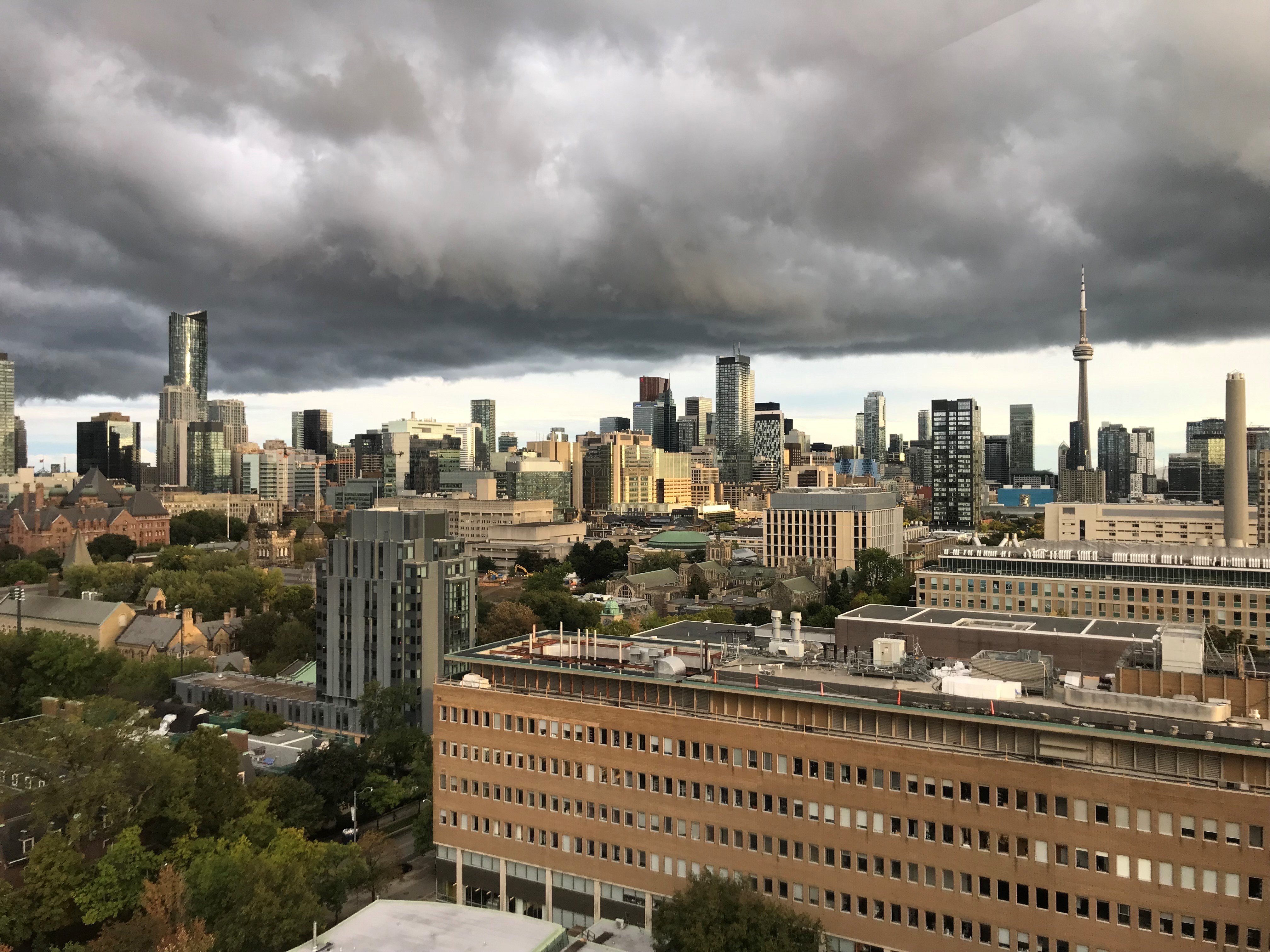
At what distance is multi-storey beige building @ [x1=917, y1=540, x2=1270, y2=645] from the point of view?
3447 inches

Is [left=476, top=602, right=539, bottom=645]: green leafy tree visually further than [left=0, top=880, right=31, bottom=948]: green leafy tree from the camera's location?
Yes

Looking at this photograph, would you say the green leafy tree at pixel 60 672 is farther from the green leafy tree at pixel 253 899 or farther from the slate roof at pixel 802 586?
the slate roof at pixel 802 586

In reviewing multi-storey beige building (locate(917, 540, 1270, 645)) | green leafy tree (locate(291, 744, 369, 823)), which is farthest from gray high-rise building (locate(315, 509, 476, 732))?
multi-storey beige building (locate(917, 540, 1270, 645))

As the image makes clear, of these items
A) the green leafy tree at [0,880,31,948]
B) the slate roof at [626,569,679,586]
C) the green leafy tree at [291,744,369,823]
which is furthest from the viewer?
the slate roof at [626,569,679,586]

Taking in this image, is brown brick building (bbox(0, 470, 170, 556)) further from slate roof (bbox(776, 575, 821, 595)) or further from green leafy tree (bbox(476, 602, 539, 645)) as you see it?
slate roof (bbox(776, 575, 821, 595))

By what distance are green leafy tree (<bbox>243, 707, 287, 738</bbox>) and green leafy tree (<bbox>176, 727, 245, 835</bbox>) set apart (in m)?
20.9

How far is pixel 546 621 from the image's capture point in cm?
10456

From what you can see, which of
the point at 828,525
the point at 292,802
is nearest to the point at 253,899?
the point at 292,802

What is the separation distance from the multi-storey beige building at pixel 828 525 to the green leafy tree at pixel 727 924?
11435 centimetres

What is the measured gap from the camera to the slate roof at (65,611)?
312 ft

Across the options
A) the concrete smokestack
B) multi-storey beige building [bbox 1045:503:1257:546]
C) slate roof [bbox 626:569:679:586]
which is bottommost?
slate roof [bbox 626:569:679:586]

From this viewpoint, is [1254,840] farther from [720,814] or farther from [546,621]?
[546,621]

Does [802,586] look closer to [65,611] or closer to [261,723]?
[261,723]

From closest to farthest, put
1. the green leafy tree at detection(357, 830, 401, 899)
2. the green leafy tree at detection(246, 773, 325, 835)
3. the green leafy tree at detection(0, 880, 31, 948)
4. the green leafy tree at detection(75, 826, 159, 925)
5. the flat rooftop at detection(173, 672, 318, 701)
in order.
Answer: the green leafy tree at detection(0, 880, 31, 948) → the green leafy tree at detection(75, 826, 159, 925) → the green leafy tree at detection(357, 830, 401, 899) → the green leafy tree at detection(246, 773, 325, 835) → the flat rooftop at detection(173, 672, 318, 701)
